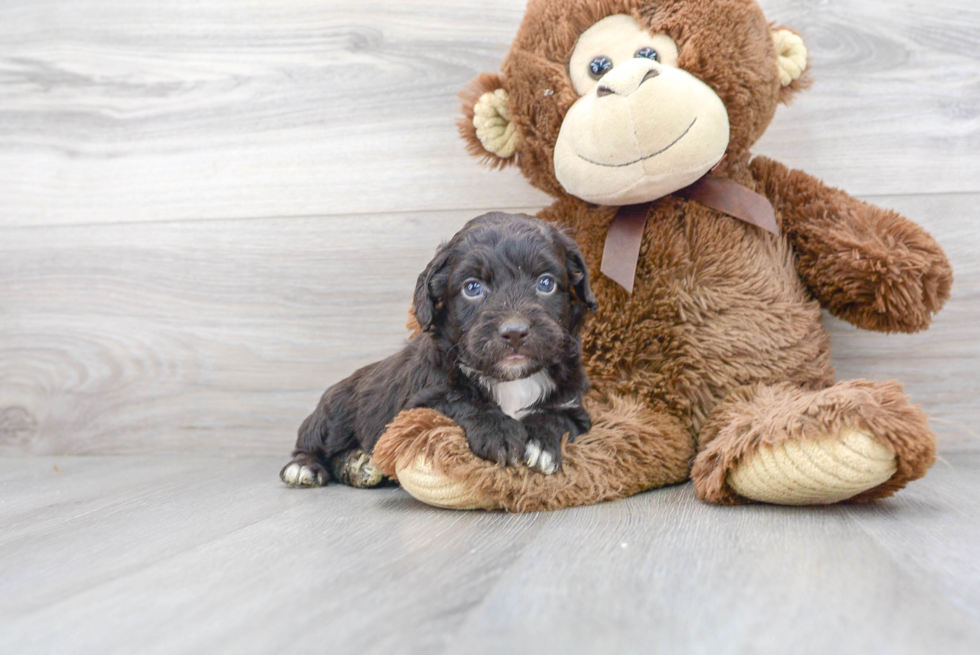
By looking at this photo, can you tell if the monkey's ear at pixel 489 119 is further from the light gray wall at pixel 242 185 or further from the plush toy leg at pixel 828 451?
the plush toy leg at pixel 828 451

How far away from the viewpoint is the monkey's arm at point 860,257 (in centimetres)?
189

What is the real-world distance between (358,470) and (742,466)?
99 cm

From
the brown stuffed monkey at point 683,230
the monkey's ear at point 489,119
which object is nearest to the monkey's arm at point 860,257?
the brown stuffed monkey at point 683,230

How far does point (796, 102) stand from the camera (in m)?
2.40

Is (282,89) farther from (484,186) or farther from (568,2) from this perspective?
(568,2)

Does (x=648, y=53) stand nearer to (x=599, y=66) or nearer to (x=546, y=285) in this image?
(x=599, y=66)

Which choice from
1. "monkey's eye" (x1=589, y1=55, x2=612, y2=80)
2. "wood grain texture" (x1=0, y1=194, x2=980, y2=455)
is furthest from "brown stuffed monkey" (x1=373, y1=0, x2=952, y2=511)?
"wood grain texture" (x1=0, y1=194, x2=980, y2=455)

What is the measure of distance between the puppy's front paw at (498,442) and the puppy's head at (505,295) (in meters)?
0.12

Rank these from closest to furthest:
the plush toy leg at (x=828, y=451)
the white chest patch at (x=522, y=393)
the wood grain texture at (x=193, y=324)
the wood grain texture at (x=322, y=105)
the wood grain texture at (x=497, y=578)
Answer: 1. the wood grain texture at (x=497, y=578)
2. the plush toy leg at (x=828, y=451)
3. the white chest patch at (x=522, y=393)
4. the wood grain texture at (x=322, y=105)
5. the wood grain texture at (x=193, y=324)

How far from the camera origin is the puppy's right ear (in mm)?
1733

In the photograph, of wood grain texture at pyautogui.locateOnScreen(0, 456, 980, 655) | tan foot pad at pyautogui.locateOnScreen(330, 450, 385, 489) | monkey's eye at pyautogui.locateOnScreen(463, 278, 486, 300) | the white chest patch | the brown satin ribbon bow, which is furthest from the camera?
tan foot pad at pyautogui.locateOnScreen(330, 450, 385, 489)

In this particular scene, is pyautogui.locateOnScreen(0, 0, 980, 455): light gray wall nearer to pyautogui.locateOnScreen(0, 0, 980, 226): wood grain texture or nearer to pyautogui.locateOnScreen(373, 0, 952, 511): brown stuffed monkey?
pyautogui.locateOnScreen(0, 0, 980, 226): wood grain texture

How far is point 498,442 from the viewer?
159cm

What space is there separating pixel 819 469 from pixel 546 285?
66 cm
